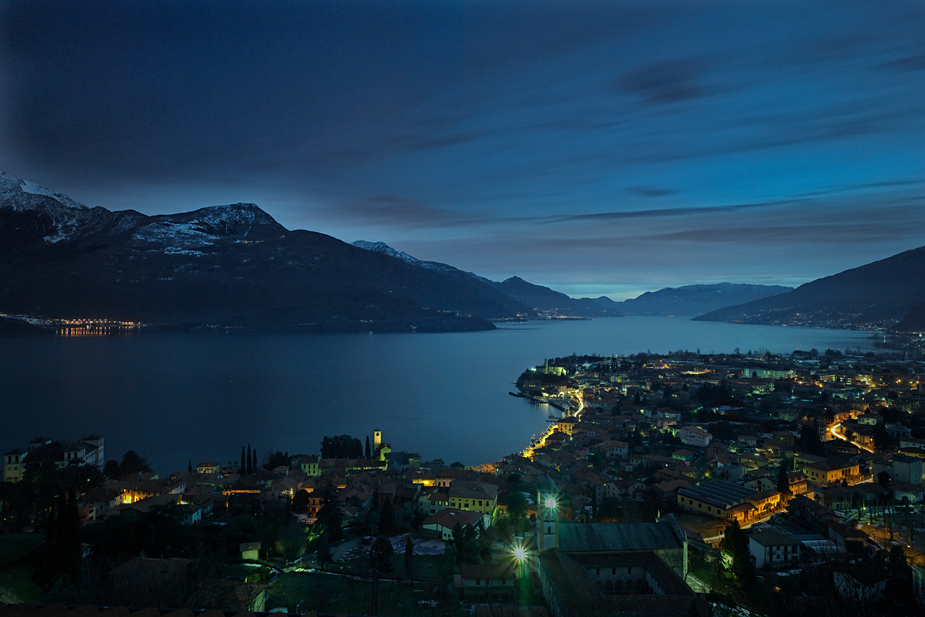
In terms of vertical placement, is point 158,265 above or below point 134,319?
above

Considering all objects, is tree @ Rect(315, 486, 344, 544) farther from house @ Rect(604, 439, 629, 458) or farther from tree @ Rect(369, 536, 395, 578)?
house @ Rect(604, 439, 629, 458)

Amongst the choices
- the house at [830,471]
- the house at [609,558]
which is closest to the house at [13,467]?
the house at [609,558]

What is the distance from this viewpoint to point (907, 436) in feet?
54.7

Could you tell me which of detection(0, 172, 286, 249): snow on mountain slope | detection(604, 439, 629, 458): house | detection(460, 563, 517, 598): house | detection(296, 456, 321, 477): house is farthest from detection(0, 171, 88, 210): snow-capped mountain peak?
detection(460, 563, 517, 598): house

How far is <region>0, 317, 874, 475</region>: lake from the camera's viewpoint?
19.6m

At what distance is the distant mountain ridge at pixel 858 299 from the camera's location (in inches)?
3332

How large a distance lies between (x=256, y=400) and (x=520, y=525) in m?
20.9

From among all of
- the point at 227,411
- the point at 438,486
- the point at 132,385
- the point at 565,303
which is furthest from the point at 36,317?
the point at 565,303

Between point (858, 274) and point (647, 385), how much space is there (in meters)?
102

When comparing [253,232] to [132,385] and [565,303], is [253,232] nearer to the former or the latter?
[132,385]

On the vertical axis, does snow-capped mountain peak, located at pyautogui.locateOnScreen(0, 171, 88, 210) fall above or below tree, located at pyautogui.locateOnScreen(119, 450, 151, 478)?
above

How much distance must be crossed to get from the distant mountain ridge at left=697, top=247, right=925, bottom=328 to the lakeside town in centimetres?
6708

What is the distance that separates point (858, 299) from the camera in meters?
Answer: 99.2

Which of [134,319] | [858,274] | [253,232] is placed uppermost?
[253,232]
